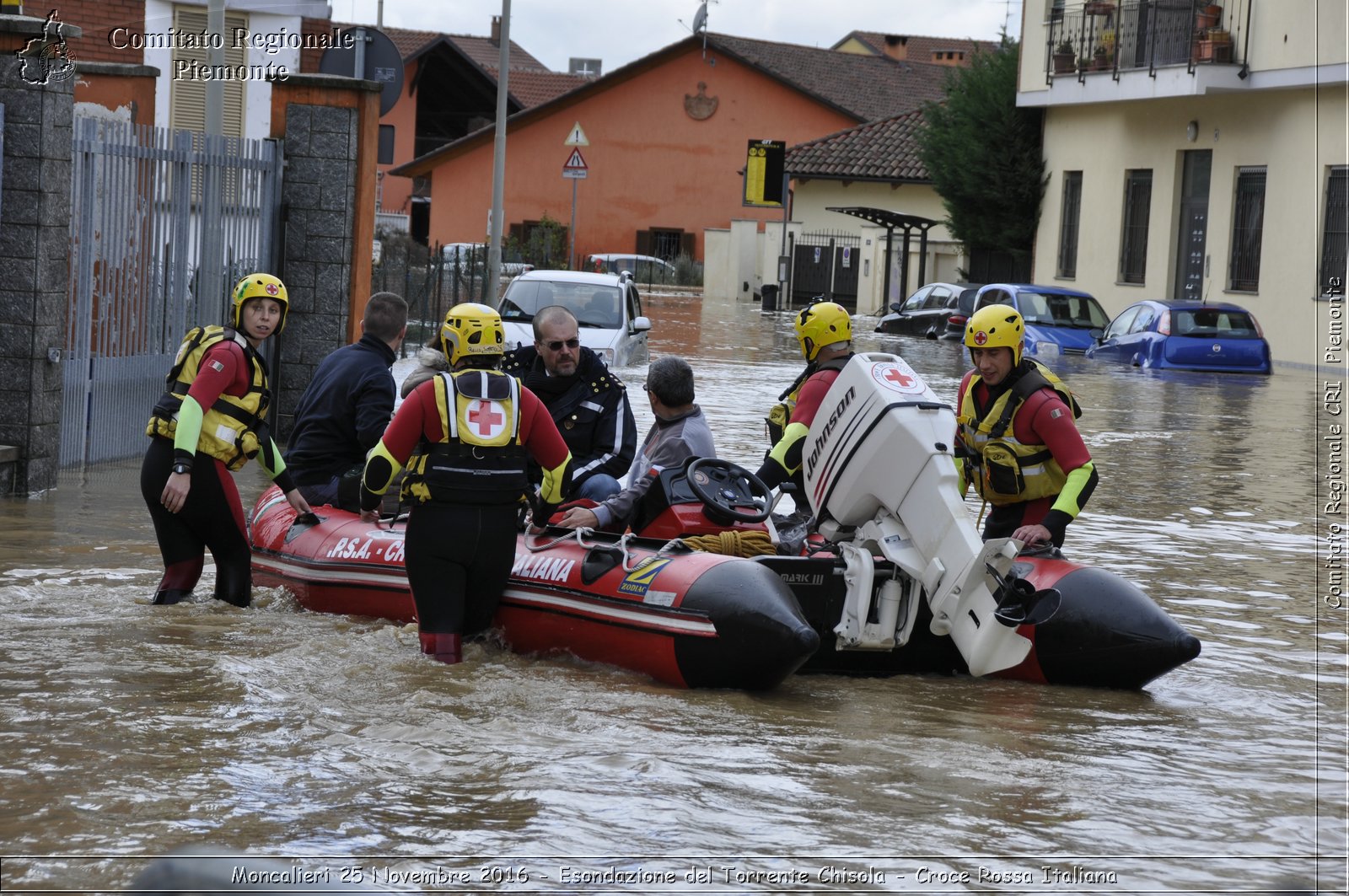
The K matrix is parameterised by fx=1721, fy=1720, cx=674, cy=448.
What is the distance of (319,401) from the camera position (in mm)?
8602

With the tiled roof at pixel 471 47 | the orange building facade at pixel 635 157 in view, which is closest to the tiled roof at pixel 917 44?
the tiled roof at pixel 471 47

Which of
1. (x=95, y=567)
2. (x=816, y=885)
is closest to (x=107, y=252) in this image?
(x=95, y=567)

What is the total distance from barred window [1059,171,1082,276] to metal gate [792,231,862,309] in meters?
10.9

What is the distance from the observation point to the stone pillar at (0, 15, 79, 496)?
10.9 metres

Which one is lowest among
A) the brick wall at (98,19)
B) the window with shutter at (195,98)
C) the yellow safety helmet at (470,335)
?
the yellow safety helmet at (470,335)

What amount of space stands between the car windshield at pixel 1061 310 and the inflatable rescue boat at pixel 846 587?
22.0m

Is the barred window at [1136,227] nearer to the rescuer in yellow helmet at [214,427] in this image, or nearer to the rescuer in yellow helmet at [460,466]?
the rescuer in yellow helmet at [214,427]

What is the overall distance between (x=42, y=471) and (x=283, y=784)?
634cm

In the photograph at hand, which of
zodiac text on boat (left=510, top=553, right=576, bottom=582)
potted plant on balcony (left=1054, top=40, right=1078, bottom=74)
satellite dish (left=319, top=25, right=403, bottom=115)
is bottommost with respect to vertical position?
zodiac text on boat (left=510, top=553, right=576, bottom=582)

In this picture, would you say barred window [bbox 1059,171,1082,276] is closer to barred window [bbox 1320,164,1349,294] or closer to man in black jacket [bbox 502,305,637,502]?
barred window [bbox 1320,164,1349,294]

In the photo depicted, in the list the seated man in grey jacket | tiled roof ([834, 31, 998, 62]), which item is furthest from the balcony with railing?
tiled roof ([834, 31, 998, 62])

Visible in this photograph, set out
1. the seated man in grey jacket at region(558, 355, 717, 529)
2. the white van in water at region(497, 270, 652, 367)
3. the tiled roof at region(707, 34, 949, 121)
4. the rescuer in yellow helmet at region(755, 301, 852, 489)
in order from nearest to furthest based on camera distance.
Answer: the seated man in grey jacket at region(558, 355, 717, 529) < the rescuer in yellow helmet at region(755, 301, 852, 489) < the white van in water at region(497, 270, 652, 367) < the tiled roof at region(707, 34, 949, 121)

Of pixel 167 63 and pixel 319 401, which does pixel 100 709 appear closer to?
pixel 319 401

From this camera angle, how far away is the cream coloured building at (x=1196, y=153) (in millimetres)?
28453
